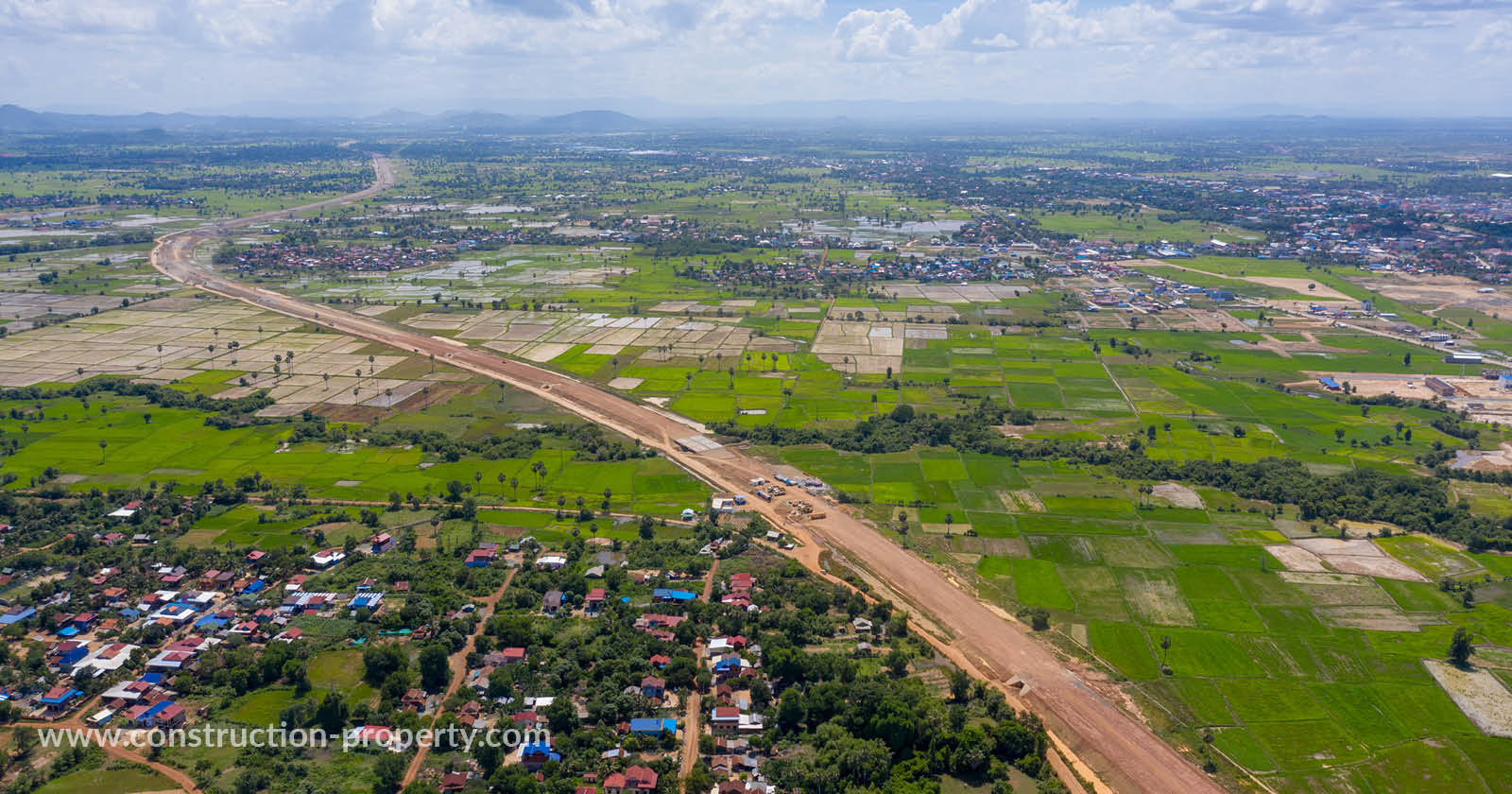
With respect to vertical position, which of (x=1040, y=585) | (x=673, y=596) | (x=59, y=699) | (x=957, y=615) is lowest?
(x=957, y=615)

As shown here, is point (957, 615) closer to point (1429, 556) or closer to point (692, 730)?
point (692, 730)

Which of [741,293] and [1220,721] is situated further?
[741,293]

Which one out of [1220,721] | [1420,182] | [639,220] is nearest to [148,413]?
[1220,721]

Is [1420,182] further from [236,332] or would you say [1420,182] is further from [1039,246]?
[236,332]

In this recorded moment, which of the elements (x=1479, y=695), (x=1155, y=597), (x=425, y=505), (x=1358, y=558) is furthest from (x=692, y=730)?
(x=1358, y=558)

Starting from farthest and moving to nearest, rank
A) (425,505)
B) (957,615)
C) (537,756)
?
(425,505)
(957,615)
(537,756)

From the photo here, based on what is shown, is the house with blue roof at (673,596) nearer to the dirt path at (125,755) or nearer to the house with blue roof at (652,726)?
the house with blue roof at (652,726)
